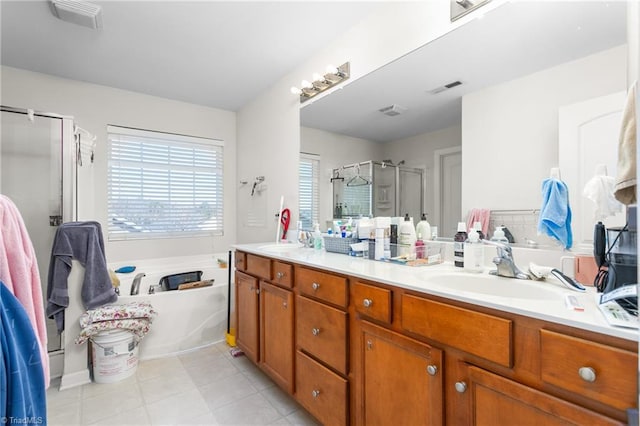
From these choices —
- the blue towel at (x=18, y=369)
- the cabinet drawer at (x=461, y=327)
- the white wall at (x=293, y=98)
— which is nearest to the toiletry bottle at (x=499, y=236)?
the cabinet drawer at (x=461, y=327)

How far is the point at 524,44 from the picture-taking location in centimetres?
129

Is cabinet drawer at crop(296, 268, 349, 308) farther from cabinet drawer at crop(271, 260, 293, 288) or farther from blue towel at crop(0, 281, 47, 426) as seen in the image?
blue towel at crop(0, 281, 47, 426)

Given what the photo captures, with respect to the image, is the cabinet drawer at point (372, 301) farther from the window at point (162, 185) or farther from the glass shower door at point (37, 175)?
the window at point (162, 185)

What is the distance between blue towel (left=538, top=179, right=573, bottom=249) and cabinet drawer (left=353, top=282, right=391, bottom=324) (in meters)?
0.71

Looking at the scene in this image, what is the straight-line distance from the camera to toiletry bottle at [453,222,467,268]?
4.56 ft

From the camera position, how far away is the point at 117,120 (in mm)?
3119

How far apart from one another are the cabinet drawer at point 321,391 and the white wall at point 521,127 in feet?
3.41

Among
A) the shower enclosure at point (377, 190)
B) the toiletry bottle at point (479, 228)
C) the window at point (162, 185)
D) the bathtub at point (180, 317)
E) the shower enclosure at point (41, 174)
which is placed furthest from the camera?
the window at point (162, 185)

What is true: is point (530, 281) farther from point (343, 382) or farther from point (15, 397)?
point (15, 397)

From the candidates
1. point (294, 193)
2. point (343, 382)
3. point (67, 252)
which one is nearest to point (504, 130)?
point (343, 382)

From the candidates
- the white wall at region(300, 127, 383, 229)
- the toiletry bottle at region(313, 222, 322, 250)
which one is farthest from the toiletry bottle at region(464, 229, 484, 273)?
the toiletry bottle at region(313, 222, 322, 250)

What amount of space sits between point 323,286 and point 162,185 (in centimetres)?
274

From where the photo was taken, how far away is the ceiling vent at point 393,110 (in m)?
1.85

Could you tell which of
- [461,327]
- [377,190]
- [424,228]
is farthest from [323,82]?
[461,327]
